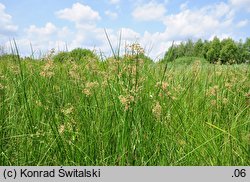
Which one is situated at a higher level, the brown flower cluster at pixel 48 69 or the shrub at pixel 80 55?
the shrub at pixel 80 55

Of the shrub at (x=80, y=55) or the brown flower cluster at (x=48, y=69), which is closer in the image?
the brown flower cluster at (x=48, y=69)

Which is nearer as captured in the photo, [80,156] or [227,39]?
[80,156]

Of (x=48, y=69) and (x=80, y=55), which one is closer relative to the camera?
(x=48, y=69)

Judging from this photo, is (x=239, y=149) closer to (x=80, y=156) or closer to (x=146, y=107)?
(x=146, y=107)

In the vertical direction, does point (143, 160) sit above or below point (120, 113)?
below

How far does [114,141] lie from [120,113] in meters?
0.22

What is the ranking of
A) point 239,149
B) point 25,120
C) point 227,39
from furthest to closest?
1. point 227,39
2. point 25,120
3. point 239,149

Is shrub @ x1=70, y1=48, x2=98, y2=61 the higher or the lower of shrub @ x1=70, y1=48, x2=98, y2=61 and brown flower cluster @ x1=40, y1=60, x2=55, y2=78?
the higher

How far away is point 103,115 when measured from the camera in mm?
2730

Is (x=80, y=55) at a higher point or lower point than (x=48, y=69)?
higher

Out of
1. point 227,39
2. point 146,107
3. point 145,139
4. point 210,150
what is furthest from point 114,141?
point 227,39

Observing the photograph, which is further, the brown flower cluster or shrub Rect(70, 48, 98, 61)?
shrub Rect(70, 48, 98, 61)
